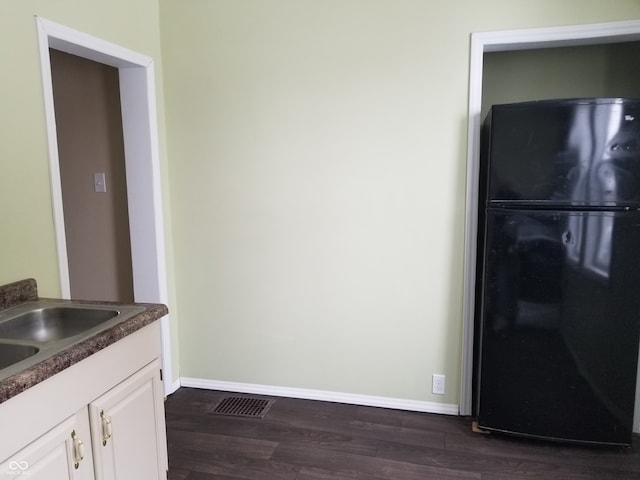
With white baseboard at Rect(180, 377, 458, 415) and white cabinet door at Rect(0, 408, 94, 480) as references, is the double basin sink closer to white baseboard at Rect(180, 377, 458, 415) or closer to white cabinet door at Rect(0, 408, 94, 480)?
white cabinet door at Rect(0, 408, 94, 480)

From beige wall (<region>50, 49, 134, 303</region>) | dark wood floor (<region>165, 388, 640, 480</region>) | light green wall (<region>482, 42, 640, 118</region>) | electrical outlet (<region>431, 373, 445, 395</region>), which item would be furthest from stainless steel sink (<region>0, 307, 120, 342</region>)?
light green wall (<region>482, 42, 640, 118</region>)

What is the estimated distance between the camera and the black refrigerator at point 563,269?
2.07 m

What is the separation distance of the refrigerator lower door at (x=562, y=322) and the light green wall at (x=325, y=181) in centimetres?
31

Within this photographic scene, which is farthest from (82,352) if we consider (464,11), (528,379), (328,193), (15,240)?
(464,11)

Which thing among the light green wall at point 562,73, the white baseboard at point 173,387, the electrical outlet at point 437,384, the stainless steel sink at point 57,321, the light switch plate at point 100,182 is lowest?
the white baseboard at point 173,387

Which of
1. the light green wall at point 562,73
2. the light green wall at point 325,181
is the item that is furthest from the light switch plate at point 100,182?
the light green wall at point 562,73

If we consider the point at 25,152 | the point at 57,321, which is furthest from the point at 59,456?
the point at 25,152

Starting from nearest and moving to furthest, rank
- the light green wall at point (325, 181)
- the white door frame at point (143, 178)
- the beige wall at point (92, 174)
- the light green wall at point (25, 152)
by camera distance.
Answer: the light green wall at point (25, 152)
the light green wall at point (325, 181)
the white door frame at point (143, 178)
the beige wall at point (92, 174)

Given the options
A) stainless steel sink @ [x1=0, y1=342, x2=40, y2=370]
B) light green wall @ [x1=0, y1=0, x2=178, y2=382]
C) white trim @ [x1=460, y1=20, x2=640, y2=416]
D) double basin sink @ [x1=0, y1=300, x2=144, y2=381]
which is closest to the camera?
stainless steel sink @ [x1=0, y1=342, x2=40, y2=370]

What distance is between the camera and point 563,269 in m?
2.17

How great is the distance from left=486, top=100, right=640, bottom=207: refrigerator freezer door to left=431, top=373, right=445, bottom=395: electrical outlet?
1.11m

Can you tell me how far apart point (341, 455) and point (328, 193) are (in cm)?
143

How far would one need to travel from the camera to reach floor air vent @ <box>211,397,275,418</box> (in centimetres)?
266

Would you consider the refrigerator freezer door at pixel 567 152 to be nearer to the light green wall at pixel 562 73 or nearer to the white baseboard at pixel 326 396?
the light green wall at pixel 562 73
